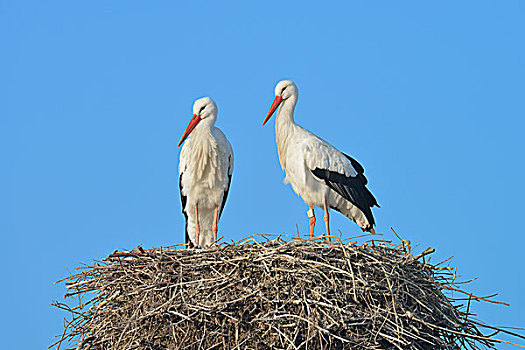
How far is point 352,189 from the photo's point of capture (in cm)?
660

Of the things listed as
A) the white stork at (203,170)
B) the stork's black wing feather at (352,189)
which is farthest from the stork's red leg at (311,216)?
the white stork at (203,170)

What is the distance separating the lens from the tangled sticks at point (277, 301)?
4516 mm

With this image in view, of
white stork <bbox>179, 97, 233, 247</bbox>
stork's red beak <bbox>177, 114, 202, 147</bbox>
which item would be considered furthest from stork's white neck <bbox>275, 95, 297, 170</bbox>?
stork's red beak <bbox>177, 114, 202, 147</bbox>

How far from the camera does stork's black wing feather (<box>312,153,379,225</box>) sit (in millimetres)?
6504

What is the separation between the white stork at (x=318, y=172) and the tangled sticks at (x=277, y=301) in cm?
150

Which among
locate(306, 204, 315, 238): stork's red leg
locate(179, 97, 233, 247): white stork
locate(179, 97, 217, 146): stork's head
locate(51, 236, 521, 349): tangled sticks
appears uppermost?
locate(179, 97, 217, 146): stork's head

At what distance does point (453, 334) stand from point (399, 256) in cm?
57

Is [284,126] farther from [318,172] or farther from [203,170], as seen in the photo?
[203,170]

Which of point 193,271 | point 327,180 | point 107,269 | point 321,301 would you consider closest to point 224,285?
point 193,271

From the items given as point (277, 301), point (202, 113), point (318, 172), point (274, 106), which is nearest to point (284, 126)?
point (274, 106)

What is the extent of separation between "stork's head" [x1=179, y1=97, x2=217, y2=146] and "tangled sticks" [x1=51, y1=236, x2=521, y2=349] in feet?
6.30

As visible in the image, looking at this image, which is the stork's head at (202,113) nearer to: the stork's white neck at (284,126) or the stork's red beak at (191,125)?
the stork's red beak at (191,125)

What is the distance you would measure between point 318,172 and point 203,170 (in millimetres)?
987

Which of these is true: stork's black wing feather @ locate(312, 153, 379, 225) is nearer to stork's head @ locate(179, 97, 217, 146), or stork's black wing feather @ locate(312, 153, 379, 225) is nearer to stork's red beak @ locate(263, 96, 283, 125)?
stork's red beak @ locate(263, 96, 283, 125)
